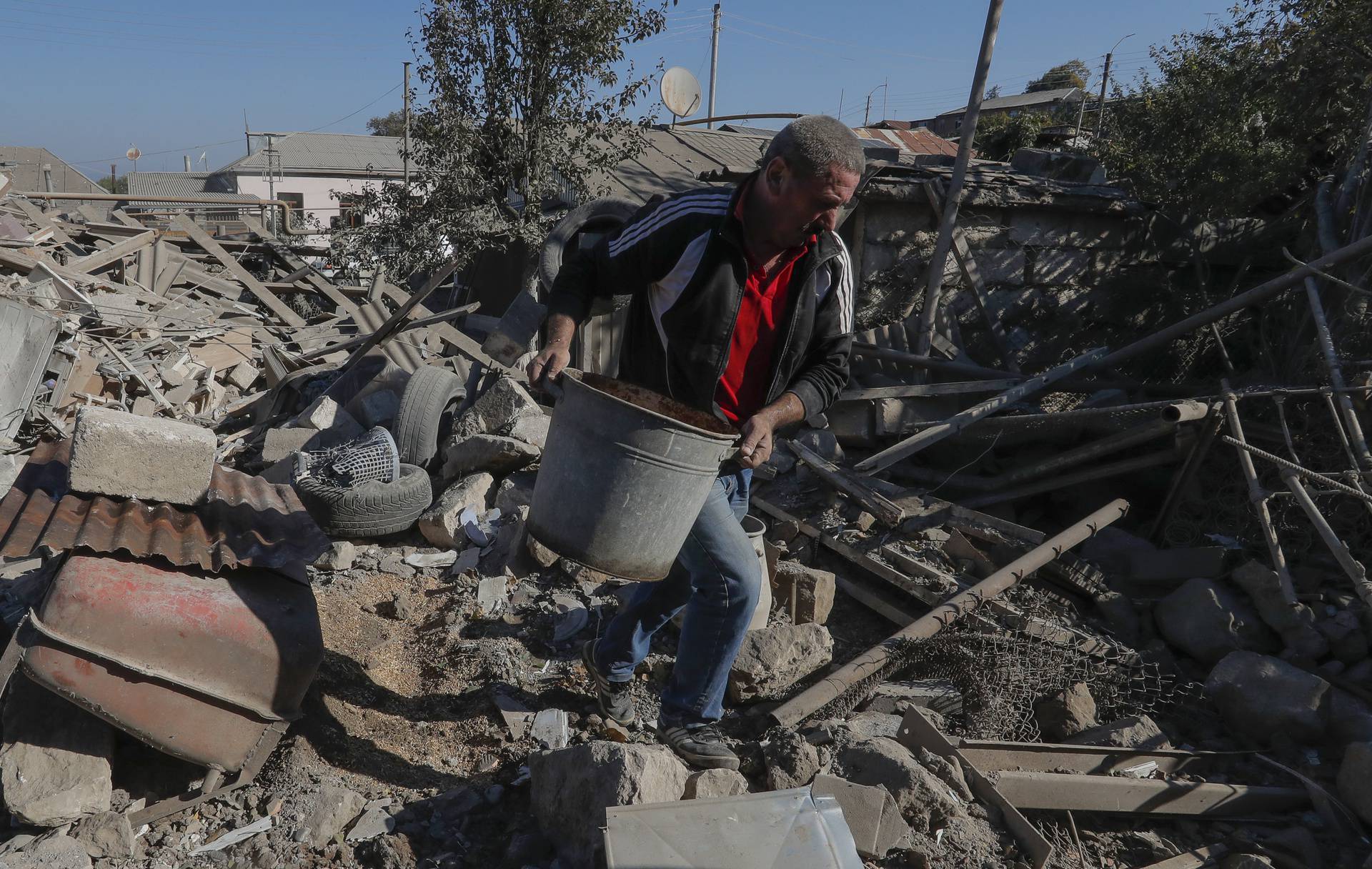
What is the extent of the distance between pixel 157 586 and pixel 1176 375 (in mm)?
7322

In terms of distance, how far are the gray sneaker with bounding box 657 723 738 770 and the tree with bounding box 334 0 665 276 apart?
8326 millimetres

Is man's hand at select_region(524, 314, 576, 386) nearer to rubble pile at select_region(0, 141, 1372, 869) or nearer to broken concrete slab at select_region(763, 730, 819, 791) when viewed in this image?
rubble pile at select_region(0, 141, 1372, 869)

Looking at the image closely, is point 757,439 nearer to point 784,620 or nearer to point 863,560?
point 784,620

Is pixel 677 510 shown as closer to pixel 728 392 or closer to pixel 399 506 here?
pixel 728 392

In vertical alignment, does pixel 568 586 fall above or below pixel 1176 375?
below

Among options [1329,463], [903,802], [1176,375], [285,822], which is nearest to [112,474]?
[285,822]

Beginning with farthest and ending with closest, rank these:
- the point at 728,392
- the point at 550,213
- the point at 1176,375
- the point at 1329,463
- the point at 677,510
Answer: the point at 550,213, the point at 1176,375, the point at 1329,463, the point at 728,392, the point at 677,510

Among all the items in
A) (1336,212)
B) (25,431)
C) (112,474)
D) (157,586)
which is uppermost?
(1336,212)

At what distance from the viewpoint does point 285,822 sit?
2.67 m

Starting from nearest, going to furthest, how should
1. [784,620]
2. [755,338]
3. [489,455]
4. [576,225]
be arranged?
[755,338], [784,620], [576,225], [489,455]

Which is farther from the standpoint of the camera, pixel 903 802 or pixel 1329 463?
pixel 1329 463

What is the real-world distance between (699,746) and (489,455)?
315 cm

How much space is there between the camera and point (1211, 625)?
4.27 metres

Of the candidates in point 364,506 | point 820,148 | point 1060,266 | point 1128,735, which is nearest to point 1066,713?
point 1128,735
